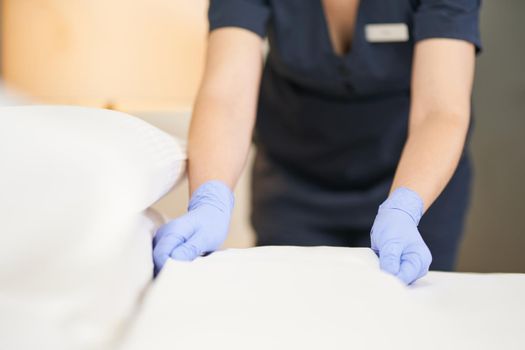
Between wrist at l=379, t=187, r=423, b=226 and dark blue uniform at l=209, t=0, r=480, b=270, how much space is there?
0.44 meters

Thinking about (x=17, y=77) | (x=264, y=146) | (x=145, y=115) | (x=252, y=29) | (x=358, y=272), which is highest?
(x=252, y=29)

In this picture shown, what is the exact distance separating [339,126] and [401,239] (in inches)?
24.4

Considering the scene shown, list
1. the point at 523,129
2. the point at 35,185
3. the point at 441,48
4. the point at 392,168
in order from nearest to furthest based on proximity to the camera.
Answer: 1. the point at 35,185
2. the point at 441,48
3. the point at 392,168
4. the point at 523,129

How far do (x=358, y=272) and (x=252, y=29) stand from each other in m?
0.71

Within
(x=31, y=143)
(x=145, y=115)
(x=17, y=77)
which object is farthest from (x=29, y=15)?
(x=31, y=143)

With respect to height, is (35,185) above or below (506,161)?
above

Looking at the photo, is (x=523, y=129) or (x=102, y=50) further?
(x=102, y=50)

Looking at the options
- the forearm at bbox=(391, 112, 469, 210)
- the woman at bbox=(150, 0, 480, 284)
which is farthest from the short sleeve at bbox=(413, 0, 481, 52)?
the forearm at bbox=(391, 112, 469, 210)

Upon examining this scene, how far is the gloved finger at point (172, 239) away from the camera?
2.66 ft

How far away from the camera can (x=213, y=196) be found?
102 cm

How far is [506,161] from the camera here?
2674mm

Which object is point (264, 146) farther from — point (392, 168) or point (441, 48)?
point (441, 48)

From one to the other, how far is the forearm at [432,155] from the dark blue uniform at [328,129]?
0.29 metres

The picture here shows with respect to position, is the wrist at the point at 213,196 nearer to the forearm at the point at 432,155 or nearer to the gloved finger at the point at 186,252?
the gloved finger at the point at 186,252
